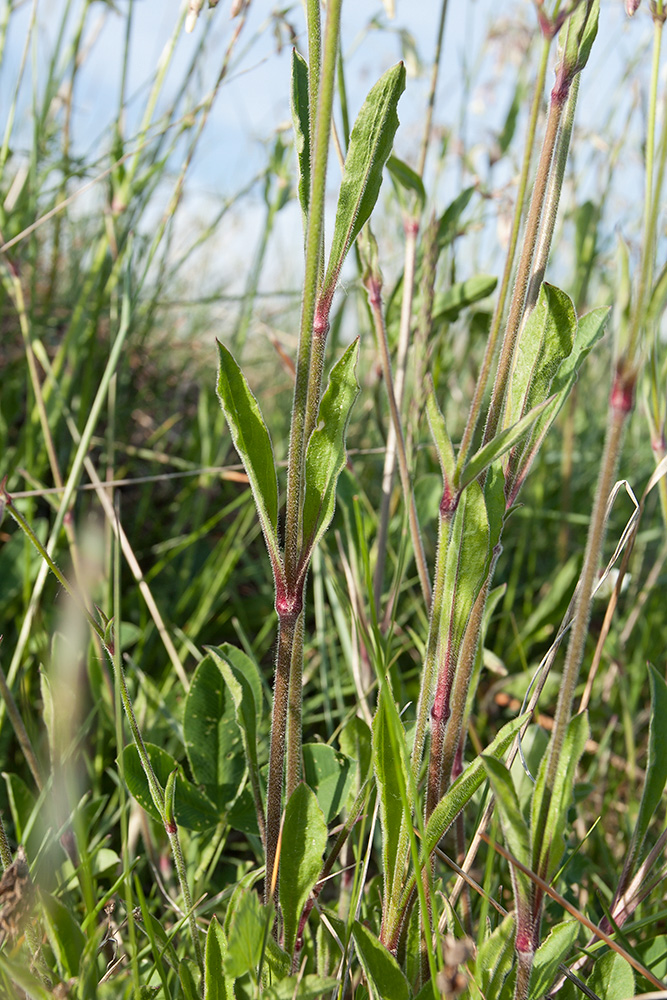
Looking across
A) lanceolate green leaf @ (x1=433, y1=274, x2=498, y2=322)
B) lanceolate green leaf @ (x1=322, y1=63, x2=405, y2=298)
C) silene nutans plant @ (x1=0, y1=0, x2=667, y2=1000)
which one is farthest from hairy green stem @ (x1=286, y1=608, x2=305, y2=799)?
lanceolate green leaf @ (x1=433, y1=274, x2=498, y2=322)

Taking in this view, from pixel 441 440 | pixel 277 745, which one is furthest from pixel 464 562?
pixel 277 745

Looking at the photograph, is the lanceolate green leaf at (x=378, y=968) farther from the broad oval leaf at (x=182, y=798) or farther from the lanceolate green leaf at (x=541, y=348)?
the lanceolate green leaf at (x=541, y=348)

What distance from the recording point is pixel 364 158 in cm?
57

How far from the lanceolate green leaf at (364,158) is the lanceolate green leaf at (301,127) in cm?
4

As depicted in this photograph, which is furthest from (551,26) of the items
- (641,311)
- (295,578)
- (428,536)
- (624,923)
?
(428,536)

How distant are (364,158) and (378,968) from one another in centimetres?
59

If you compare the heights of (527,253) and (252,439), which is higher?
(527,253)

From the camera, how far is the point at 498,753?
0.63 metres

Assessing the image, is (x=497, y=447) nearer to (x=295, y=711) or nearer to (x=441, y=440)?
(x=441, y=440)

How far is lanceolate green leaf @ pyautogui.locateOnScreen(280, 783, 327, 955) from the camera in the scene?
0.61 metres

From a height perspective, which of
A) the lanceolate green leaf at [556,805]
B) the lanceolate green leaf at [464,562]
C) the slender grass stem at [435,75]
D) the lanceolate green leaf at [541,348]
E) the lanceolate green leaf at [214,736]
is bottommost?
the lanceolate green leaf at [214,736]

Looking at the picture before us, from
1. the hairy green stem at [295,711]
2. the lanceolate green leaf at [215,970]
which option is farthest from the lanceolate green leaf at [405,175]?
the lanceolate green leaf at [215,970]

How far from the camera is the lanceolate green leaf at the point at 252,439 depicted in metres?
0.57

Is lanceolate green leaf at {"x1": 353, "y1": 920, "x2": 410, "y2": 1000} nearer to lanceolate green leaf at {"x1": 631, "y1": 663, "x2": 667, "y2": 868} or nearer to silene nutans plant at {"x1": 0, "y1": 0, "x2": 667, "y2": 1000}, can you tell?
silene nutans plant at {"x1": 0, "y1": 0, "x2": 667, "y2": 1000}
